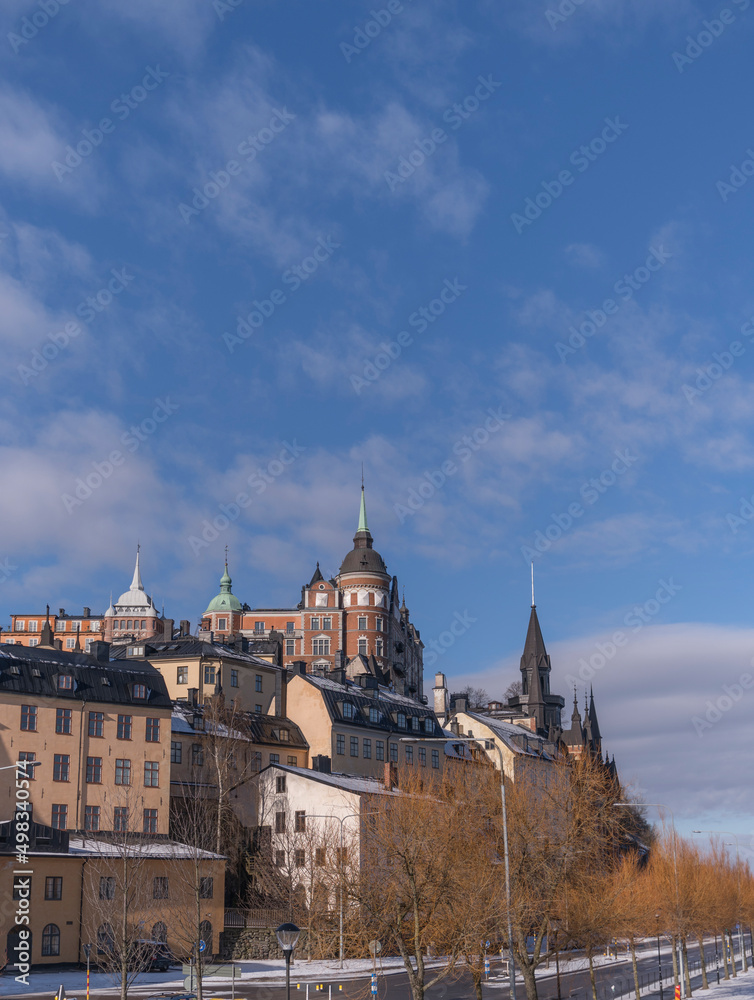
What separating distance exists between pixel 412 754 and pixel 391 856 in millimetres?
65956

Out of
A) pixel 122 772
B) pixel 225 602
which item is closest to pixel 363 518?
pixel 225 602

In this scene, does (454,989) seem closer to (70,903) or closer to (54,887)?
(70,903)

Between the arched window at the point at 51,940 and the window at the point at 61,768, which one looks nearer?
the arched window at the point at 51,940

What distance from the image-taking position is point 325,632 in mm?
166500

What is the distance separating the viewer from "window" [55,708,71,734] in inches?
2749

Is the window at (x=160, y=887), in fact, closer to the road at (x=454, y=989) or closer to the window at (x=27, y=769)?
the road at (x=454, y=989)

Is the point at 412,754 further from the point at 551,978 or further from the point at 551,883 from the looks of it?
the point at 551,883

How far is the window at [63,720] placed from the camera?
6981 centimetres

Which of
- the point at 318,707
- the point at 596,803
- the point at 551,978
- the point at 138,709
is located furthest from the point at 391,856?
the point at 318,707

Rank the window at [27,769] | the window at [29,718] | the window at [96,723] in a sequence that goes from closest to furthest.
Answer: the window at [27,769] < the window at [29,718] < the window at [96,723]

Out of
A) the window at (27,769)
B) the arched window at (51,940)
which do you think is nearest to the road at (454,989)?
the arched window at (51,940)

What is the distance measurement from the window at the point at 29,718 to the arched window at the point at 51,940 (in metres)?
13.2

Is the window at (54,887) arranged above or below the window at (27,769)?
below

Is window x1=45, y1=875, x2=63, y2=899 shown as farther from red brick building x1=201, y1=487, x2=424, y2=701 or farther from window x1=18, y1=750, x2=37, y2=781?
red brick building x1=201, y1=487, x2=424, y2=701
